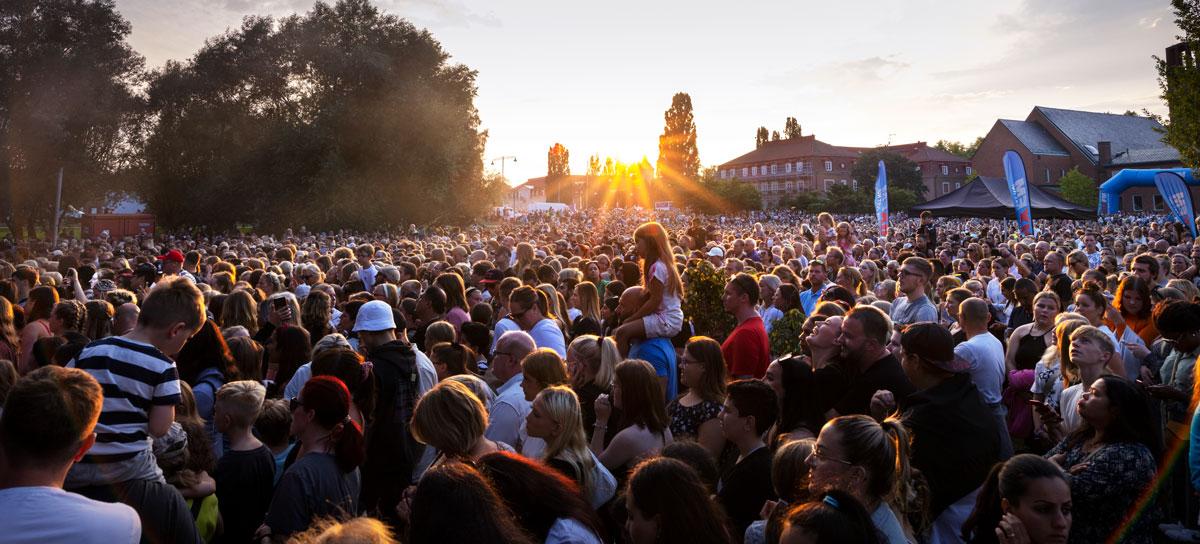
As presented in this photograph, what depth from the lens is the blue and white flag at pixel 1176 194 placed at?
16973 mm

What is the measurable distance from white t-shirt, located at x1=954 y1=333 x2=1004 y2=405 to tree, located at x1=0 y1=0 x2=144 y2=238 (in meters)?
28.9

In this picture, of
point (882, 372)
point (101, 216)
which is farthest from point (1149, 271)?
point (101, 216)

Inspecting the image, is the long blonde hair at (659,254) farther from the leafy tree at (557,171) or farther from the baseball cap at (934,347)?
the leafy tree at (557,171)

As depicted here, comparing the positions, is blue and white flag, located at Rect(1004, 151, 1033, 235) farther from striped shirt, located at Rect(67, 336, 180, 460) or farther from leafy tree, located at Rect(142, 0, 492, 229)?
leafy tree, located at Rect(142, 0, 492, 229)

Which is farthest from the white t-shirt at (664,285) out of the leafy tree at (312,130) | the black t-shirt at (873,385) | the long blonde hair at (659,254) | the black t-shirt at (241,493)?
the leafy tree at (312,130)

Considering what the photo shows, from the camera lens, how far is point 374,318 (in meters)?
4.86

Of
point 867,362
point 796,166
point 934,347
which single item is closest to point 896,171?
point 796,166

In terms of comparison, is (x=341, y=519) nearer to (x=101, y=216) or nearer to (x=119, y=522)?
(x=119, y=522)

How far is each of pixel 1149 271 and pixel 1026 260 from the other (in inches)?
133

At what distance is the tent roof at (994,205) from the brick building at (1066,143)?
52.8m

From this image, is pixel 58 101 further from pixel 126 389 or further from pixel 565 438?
pixel 565 438

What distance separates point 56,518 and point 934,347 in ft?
12.3

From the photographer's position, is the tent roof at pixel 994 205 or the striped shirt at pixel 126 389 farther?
the tent roof at pixel 994 205

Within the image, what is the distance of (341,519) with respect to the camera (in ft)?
11.6
